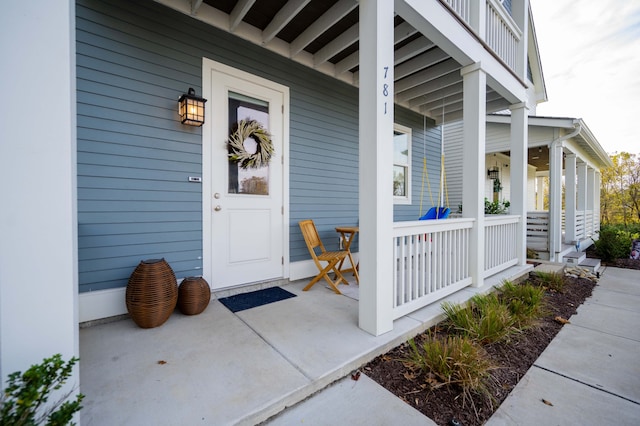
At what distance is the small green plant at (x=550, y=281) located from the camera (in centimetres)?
354

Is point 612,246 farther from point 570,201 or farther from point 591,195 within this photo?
point 591,195

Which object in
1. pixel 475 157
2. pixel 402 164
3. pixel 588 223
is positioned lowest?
pixel 588 223

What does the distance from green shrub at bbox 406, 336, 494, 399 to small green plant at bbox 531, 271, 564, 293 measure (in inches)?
105

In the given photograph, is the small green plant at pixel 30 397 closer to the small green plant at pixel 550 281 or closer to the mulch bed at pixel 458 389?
the mulch bed at pixel 458 389

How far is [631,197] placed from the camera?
390 inches

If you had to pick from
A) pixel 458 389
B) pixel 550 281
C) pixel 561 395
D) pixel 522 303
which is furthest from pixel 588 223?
pixel 458 389

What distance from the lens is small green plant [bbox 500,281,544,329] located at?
2473 mm

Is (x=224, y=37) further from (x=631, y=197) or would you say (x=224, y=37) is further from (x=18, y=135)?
(x=631, y=197)

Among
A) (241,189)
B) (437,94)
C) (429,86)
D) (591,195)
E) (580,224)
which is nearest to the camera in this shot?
(241,189)

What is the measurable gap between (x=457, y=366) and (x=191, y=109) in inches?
117

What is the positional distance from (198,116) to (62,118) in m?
1.73

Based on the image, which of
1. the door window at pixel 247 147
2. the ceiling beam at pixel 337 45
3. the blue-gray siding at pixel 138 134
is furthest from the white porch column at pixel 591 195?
the blue-gray siding at pixel 138 134

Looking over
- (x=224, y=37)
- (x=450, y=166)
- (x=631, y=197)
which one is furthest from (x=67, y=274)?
(x=631, y=197)

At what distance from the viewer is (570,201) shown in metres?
6.64
